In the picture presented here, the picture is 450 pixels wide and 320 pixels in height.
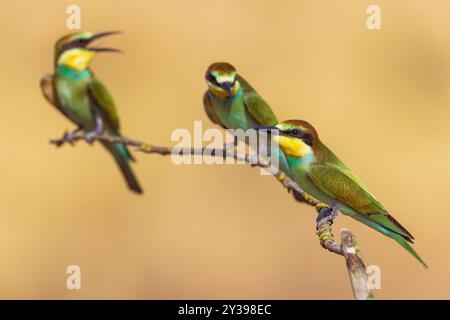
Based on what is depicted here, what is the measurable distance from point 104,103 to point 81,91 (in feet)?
0.30

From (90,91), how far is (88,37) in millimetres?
179

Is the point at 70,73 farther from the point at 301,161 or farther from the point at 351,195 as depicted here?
the point at 351,195

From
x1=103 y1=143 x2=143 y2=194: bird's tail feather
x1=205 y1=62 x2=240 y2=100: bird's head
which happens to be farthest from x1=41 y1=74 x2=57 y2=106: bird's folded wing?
x1=205 y1=62 x2=240 y2=100: bird's head

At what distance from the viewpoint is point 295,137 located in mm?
3393

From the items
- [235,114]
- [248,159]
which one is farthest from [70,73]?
[235,114]

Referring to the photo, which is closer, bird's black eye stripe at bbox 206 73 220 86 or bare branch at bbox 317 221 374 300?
bare branch at bbox 317 221 374 300

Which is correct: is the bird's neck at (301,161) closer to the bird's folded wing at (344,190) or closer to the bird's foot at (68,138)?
the bird's folded wing at (344,190)

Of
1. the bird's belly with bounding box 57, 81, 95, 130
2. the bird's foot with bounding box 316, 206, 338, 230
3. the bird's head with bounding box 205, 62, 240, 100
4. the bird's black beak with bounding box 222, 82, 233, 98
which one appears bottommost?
the bird's foot with bounding box 316, 206, 338, 230

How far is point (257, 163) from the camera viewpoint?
2906mm

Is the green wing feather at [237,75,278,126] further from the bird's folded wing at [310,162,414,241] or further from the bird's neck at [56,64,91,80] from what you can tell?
the bird's neck at [56,64,91,80]

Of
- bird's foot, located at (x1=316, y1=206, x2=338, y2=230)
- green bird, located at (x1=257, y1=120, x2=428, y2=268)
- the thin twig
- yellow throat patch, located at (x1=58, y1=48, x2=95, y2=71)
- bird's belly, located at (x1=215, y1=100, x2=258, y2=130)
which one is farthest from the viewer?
bird's belly, located at (x1=215, y1=100, x2=258, y2=130)

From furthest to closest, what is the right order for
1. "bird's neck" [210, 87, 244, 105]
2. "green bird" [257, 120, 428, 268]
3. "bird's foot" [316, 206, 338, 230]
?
"bird's neck" [210, 87, 244, 105]
"green bird" [257, 120, 428, 268]
"bird's foot" [316, 206, 338, 230]

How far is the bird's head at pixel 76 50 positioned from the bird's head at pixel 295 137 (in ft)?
2.55

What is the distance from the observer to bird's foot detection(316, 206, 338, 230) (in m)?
3.29
